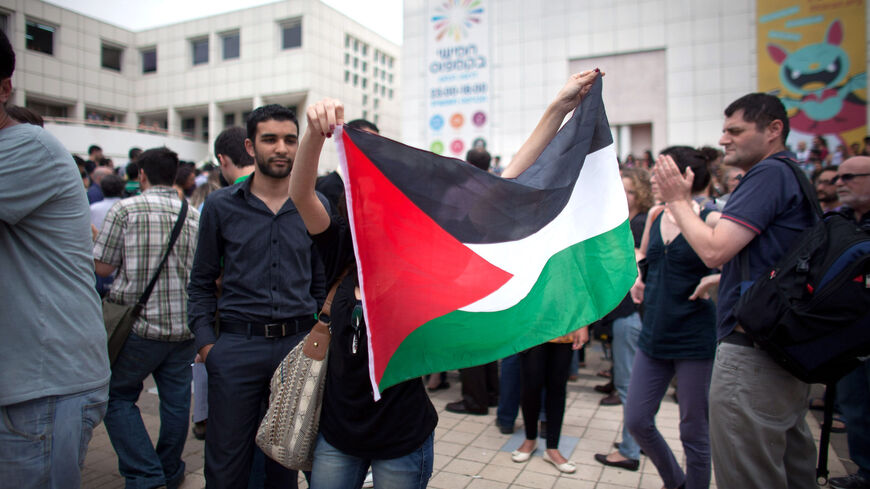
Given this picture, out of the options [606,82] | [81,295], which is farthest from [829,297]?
[606,82]

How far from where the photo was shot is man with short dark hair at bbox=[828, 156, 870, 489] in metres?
3.77

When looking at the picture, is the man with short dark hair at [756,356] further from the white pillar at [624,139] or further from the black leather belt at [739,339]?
the white pillar at [624,139]

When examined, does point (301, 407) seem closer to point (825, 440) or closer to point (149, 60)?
point (825, 440)

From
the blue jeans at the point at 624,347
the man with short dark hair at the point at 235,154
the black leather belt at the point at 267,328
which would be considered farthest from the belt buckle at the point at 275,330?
the blue jeans at the point at 624,347

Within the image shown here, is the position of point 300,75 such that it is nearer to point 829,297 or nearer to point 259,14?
point 259,14

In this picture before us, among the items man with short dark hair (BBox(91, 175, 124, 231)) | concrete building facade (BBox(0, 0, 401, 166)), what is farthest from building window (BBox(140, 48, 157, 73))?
man with short dark hair (BBox(91, 175, 124, 231))

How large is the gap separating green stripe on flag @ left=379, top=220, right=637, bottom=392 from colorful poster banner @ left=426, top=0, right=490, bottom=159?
72.3 feet

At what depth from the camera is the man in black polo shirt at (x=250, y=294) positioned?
2834mm

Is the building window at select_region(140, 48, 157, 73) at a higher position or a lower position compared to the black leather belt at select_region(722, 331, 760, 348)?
higher

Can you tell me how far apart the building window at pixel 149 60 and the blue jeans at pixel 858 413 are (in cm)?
5397

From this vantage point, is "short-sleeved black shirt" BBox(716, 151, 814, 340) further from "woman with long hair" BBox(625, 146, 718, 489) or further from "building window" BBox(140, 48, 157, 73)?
"building window" BBox(140, 48, 157, 73)

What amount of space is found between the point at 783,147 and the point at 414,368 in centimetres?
219

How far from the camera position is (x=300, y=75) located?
42281 mm

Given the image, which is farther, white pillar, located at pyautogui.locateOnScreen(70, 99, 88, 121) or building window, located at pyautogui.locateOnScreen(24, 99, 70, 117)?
white pillar, located at pyautogui.locateOnScreen(70, 99, 88, 121)
